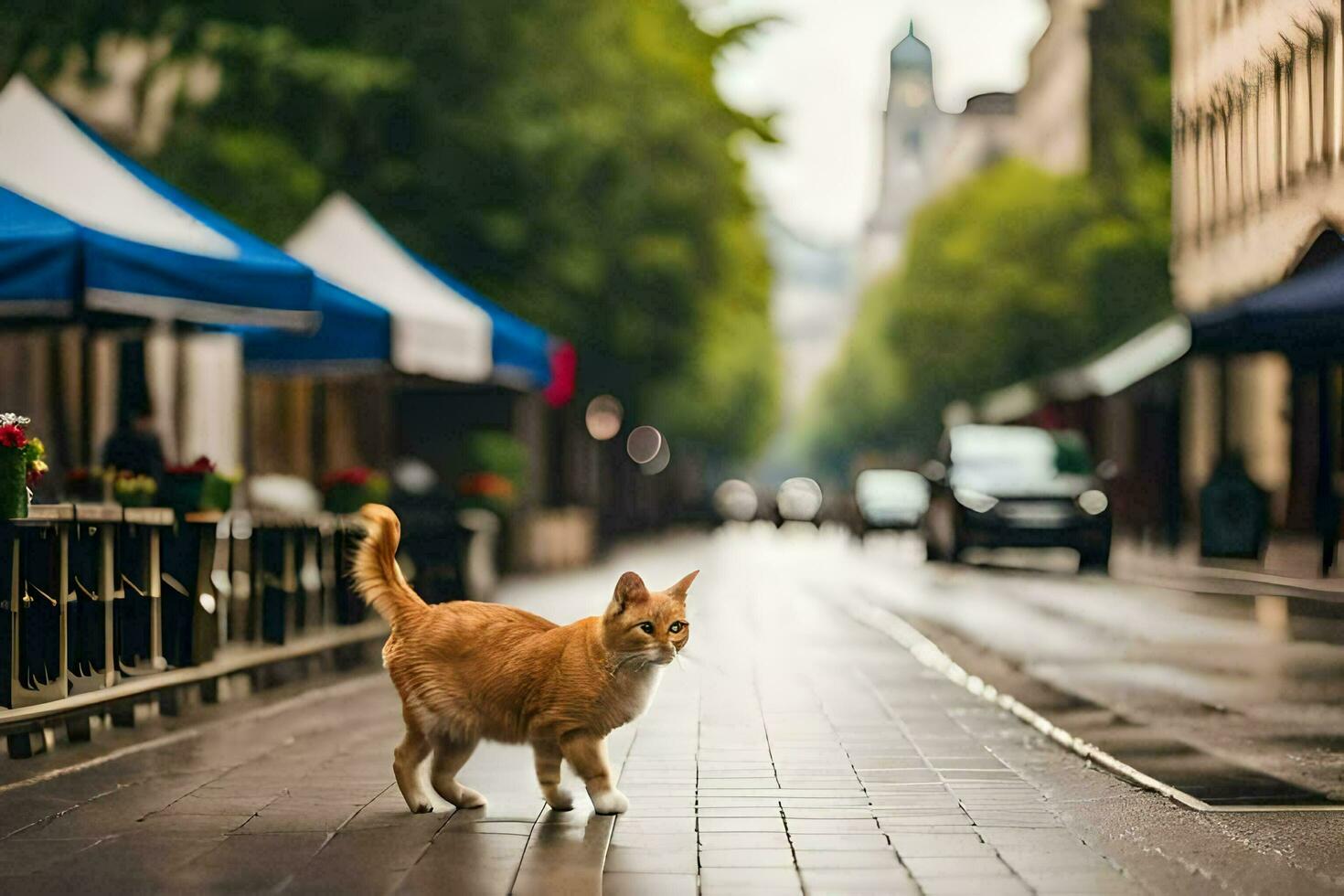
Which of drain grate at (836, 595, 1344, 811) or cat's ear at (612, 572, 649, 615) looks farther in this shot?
drain grate at (836, 595, 1344, 811)

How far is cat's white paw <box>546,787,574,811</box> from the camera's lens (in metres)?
6.84

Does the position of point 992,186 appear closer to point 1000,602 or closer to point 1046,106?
point 1046,106

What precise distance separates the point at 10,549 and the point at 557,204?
48.1ft

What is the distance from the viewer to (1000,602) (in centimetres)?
2017

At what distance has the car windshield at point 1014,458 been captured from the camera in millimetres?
27203

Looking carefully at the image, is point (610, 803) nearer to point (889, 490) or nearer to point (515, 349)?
point (515, 349)

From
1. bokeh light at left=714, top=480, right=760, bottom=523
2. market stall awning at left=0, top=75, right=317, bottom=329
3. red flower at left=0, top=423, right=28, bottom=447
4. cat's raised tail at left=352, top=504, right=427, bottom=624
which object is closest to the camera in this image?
cat's raised tail at left=352, top=504, right=427, bottom=624

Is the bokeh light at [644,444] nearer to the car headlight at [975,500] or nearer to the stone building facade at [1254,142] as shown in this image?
the car headlight at [975,500]

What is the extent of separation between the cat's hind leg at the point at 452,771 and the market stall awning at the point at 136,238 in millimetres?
3912

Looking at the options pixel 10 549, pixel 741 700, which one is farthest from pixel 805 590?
pixel 10 549

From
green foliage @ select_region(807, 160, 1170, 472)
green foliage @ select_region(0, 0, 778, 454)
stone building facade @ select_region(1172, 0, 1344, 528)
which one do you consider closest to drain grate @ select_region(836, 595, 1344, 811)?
stone building facade @ select_region(1172, 0, 1344, 528)

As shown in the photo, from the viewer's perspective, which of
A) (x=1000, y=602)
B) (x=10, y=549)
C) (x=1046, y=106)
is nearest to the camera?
(x=10, y=549)

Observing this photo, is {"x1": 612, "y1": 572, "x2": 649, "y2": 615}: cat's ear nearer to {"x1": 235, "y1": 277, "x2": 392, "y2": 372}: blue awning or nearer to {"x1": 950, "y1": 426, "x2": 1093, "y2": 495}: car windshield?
{"x1": 235, "y1": 277, "x2": 392, "y2": 372}: blue awning

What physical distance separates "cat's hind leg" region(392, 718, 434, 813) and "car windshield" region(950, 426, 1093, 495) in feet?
67.6
